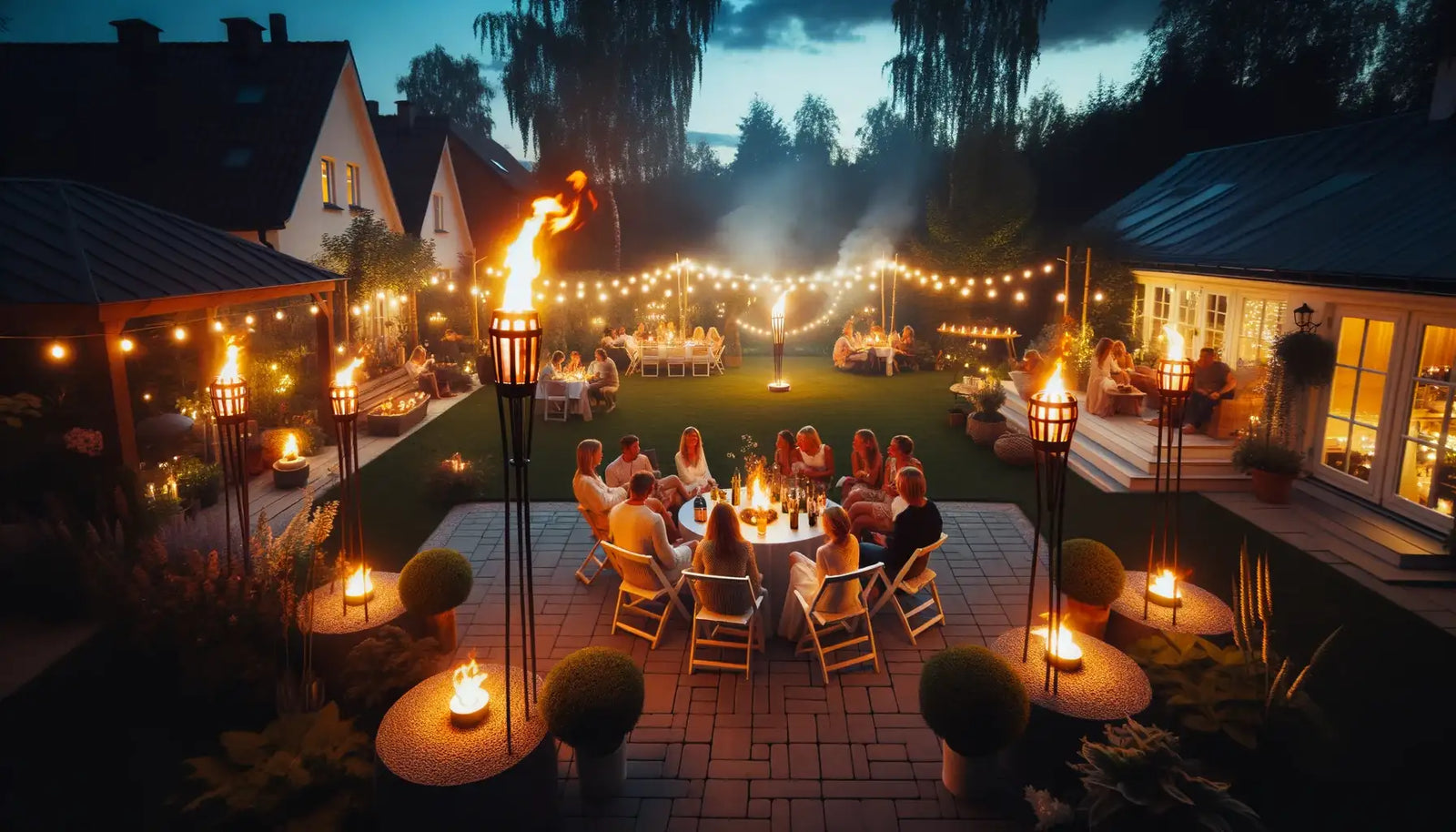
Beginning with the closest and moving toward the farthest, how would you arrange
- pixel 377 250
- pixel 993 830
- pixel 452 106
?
pixel 993 830 → pixel 377 250 → pixel 452 106

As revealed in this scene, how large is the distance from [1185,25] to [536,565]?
94.3 ft

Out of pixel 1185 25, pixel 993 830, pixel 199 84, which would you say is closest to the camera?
pixel 993 830

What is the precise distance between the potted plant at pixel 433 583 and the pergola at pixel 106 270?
380 cm

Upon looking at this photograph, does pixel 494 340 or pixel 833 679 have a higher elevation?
pixel 494 340

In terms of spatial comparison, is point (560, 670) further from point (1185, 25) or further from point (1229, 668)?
point (1185, 25)

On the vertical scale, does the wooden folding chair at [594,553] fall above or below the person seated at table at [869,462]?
below

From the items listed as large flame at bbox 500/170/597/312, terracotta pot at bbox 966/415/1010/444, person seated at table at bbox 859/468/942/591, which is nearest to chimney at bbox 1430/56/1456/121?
terracotta pot at bbox 966/415/1010/444

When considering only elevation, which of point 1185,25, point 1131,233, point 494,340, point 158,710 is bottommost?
point 158,710

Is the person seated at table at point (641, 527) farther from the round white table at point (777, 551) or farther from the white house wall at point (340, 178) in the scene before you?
the white house wall at point (340, 178)

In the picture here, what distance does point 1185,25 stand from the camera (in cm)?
2653

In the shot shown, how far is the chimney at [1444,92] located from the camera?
1090 cm

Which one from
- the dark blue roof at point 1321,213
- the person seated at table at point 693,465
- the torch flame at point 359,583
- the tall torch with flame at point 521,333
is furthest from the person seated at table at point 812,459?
the dark blue roof at point 1321,213

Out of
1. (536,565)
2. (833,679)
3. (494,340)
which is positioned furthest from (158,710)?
(833,679)

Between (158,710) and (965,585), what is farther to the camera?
(965,585)
